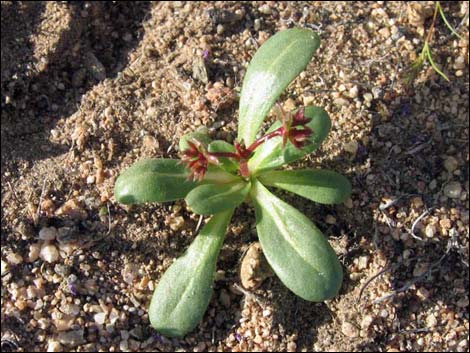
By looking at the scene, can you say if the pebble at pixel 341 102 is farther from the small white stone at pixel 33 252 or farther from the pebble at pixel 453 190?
the small white stone at pixel 33 252

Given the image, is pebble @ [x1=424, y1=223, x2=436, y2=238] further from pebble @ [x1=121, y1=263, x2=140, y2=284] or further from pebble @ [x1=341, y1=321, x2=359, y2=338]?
pebble @ [x1=121, y1=263, x2=140, y2=284]

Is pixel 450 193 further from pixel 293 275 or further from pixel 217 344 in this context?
pixel 217 344

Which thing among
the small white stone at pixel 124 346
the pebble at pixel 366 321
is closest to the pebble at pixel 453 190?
the pebble at pixel 366 321

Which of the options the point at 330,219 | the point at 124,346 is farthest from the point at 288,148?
the point at 124,346

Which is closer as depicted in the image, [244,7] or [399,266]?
[399,266]

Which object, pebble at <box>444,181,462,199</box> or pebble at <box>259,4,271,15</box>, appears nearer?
pebble at <box>444,181,462,199</box>

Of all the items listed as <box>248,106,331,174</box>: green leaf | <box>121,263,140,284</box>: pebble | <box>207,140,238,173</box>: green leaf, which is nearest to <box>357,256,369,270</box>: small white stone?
<box>248,106,331,174</box>: green leaf

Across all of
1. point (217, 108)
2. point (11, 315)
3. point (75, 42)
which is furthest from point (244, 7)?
point (11, 315)
